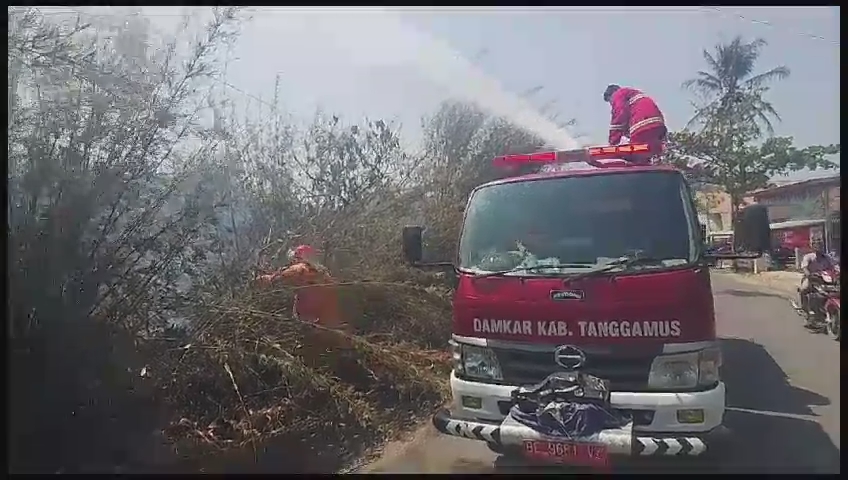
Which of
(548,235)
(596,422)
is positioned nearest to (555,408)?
(596,422)

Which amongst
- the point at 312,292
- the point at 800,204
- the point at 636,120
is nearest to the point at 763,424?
the point at 636,120

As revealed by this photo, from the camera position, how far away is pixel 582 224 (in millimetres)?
4172

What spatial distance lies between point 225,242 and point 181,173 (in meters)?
0.70

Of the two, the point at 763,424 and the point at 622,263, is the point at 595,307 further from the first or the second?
the point at 763,424

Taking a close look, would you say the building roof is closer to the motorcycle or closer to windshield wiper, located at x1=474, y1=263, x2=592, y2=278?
the motorcycle

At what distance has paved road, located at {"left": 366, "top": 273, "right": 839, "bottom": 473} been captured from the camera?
4395 millimetres

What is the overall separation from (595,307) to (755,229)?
110cm

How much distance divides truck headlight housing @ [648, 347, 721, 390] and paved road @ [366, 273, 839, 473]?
22.9 inches

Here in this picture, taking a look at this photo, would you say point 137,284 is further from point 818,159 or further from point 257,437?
point 818,159

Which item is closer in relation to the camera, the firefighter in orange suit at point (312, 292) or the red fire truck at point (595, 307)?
the red fire truck at point (595, 307)

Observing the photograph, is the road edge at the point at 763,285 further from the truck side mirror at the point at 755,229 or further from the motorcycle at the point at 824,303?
the truck side mirror at the point at 755,229

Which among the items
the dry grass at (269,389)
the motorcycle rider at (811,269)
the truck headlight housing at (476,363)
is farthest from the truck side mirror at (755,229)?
the motorcycle rider at (811,269)

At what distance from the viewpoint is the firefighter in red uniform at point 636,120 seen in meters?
5.48

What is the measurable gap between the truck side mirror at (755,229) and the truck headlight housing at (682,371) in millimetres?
779
